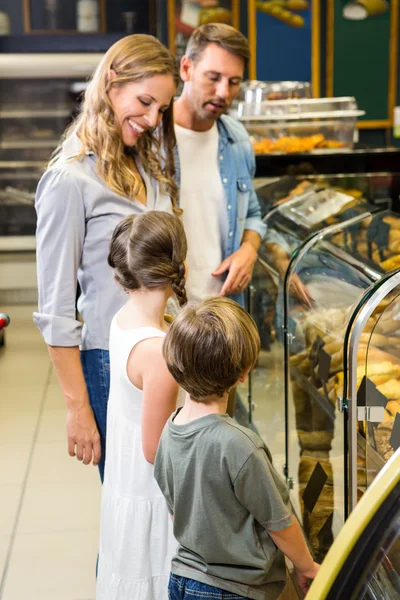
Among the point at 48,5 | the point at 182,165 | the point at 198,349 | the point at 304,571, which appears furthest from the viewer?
the point at 48,5

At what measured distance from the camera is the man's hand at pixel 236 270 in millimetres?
2764

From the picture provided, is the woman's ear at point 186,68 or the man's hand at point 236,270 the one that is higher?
the woman's ear at point 186,68

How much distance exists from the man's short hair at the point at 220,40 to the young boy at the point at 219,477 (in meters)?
1.37

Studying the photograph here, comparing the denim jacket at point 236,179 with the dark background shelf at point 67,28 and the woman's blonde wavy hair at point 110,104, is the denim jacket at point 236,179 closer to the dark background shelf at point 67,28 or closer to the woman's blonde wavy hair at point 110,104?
the woman's blonde wavy hair at point 110,104

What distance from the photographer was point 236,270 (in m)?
2.77

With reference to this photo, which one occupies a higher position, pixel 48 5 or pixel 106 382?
pixel 48 5

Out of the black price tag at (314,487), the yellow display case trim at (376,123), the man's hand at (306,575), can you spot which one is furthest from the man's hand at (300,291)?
the yellow display case trim at (376,123)

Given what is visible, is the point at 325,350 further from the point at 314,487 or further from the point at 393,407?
A: the point at 393,407

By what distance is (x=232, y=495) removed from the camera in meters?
1.65

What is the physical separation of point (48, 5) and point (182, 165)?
19.7ft

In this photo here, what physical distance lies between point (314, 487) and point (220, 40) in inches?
60.1

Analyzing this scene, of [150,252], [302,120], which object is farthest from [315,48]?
[150,252]

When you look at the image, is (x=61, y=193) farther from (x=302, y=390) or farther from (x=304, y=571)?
(x=302, y=390)

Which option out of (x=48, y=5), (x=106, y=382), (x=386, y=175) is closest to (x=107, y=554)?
(x=106, y=382)
